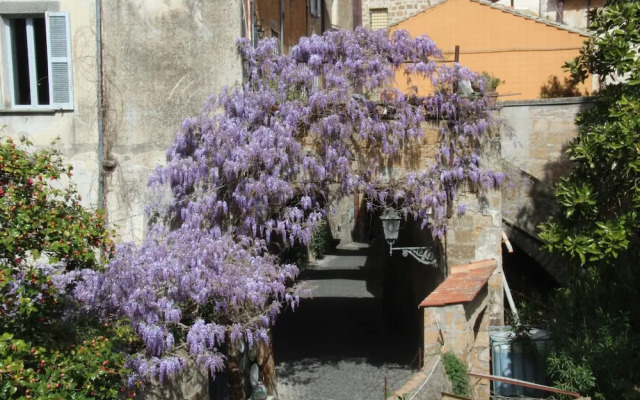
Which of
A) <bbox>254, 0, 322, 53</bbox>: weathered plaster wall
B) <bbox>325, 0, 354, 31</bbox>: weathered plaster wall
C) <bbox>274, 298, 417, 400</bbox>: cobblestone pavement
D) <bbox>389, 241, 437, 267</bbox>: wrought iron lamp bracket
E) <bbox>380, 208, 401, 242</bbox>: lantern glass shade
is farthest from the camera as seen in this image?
<bbox>325, 0, 354, 31</bbox>: weathered plaster wall

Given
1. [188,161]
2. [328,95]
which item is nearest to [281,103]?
[328,95]

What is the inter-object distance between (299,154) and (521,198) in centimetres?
457

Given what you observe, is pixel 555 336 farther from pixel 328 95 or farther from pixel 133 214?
pixel 133 214

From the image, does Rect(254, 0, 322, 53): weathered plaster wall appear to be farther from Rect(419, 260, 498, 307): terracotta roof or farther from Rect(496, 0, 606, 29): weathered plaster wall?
Rect(496, 0, 606, 29): weathered plaster wall

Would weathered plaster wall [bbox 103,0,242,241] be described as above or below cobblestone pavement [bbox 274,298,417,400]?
above

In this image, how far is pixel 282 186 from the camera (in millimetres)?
10547

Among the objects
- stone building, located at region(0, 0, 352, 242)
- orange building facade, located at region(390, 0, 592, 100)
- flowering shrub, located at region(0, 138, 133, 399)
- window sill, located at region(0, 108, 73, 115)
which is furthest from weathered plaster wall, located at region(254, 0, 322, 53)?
flowering shrub, located at region(0, 138, 133, 399)

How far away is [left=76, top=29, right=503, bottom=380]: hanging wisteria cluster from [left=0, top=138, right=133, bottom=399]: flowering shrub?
3.34m

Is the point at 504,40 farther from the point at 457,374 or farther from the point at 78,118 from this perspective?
the point at 78,118

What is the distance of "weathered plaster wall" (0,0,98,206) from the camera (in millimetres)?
11086

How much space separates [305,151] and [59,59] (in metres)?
4.04

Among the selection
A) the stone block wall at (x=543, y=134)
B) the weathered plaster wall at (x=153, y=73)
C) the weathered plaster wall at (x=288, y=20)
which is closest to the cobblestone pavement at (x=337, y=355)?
the weathered plaster wall at (x=153, y=73)

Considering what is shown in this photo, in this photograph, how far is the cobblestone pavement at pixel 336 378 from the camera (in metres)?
12.3

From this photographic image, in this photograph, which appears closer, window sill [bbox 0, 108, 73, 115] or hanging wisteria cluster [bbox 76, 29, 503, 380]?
hanging wisteria cluster [bbox 76, 29, 503, 380]
